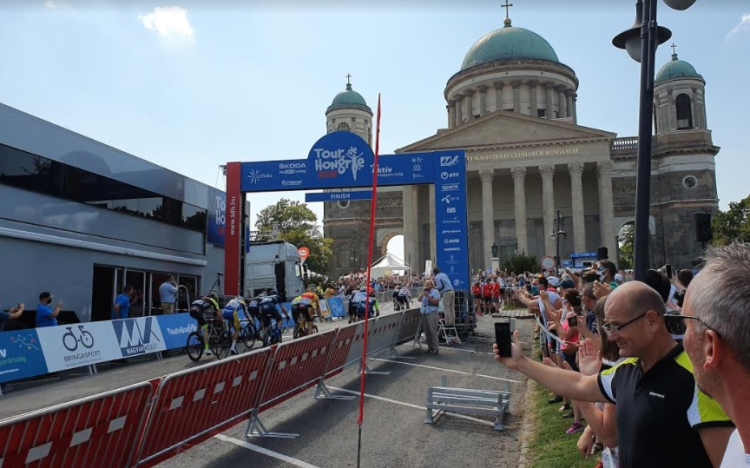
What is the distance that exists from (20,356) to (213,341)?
3.97 meters

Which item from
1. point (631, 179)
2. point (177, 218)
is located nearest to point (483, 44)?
point (631, 179)

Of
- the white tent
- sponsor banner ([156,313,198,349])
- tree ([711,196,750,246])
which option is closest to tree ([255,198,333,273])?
the white tent

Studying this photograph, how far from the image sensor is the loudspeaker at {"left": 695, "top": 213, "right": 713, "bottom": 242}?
30.1 feet

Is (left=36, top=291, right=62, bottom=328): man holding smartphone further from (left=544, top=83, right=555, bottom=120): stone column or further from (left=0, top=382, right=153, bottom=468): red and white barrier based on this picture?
(left=544, top=83, right=555, bottom=120): stone column

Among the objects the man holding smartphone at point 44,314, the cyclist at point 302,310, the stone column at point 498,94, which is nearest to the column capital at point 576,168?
the stone column at point 498,94

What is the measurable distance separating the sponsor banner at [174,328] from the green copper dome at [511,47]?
207ft

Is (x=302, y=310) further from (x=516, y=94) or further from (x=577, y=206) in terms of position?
(x=516, y=94)

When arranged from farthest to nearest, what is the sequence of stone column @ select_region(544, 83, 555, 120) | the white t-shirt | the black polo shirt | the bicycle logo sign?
1. stone column @ select_region(544, 83, 555, 120)
2. the bicycle logo sign
3. the black polo shirt
4. the white t-shirt

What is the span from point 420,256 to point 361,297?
1640 inches

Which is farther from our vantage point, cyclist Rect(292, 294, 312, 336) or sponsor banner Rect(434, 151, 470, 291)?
sponsor banner Rect(434, 151, 470, 291)

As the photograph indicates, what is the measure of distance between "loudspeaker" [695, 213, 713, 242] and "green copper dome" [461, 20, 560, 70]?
64.8 meters

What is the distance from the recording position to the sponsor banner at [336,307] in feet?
92.3

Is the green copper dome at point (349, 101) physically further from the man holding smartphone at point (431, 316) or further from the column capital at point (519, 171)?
the man holding smartphone at point (431, 316)

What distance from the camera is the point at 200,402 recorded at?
5910 millimetres
